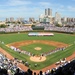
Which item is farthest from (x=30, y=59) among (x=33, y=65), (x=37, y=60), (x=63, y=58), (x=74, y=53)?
(x=74, y=53)

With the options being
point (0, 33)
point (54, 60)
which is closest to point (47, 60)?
point (54, 60)

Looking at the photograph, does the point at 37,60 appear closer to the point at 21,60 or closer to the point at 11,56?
the point at 21,60

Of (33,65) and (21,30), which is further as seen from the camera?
(21,30)

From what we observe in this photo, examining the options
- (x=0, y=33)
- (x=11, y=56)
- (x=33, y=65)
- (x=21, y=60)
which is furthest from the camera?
(x=0, y=33)

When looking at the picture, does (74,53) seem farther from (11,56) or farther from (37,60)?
(11,56)

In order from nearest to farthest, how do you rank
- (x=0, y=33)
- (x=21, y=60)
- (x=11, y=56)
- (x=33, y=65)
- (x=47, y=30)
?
(x=33, y=65) → (x=21, y=60) → (x=11, y=56) → (x=0, y=33) → (x=47, y=30)

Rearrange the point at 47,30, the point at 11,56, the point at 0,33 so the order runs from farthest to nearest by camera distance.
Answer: the point at 47,30, the point at 0,33, the point at 11,56

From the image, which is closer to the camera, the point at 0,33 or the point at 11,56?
the point at 11,56
